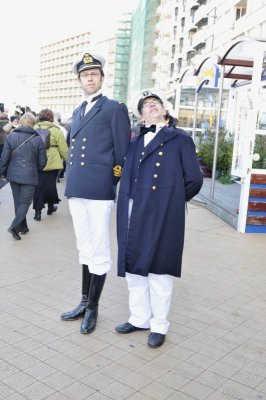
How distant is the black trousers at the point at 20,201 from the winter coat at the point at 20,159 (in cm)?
14

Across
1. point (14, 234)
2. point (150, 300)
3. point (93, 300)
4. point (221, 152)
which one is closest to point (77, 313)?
point (93, 300)

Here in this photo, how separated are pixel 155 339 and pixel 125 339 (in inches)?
9.6

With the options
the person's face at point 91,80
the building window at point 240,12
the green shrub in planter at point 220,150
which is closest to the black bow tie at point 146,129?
the person's face at point 91,80

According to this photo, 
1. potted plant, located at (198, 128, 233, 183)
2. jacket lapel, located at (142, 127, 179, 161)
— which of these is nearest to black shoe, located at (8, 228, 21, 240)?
jacket lapel, located at (142, 127, 179, 161)

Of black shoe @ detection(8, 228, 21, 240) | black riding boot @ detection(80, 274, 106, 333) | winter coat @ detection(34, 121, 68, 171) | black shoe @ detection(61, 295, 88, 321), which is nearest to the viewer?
black riding boot @ detection(80, 274, 106, 333)

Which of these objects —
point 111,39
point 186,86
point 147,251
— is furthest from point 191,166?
point 111,39

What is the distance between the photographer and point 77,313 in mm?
4254

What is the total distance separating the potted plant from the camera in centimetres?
1353

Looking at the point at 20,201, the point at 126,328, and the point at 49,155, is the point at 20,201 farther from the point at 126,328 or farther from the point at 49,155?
the point at 126,328

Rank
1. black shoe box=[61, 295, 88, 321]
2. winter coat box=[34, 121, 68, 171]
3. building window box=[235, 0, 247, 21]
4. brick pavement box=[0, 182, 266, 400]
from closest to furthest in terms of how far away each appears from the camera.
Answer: brick pavement box=[0, 182, 266, 400], black shoe box=[61, 295, 88, 321], winter coat box=[34, 121, 68, 171], building window box=[235, 0, 247, 21]

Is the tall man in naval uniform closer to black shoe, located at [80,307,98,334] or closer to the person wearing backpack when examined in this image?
black shoe, located at [80,307,98,334]

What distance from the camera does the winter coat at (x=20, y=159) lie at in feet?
23.3

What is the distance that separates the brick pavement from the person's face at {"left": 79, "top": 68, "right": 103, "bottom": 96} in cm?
186

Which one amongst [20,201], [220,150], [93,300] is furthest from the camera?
[220,150]
